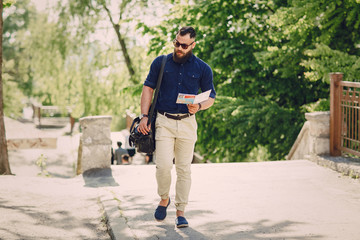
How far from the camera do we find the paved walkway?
4.36 m

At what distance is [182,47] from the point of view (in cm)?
430

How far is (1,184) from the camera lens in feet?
21.5

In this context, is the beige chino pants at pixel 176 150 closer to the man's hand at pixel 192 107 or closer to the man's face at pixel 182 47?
the man's hand at pixel 192 107

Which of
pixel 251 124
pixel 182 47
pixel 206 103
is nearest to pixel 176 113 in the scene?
pixel 206 103

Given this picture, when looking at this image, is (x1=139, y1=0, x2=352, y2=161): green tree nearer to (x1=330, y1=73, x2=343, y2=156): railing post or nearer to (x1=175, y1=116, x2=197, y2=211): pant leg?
(x1=330, y1=73, x2=343, y2=156): railing post

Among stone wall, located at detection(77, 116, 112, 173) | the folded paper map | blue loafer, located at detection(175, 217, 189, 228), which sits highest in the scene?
the folded paper map

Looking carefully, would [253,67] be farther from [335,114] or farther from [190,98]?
[190,98]

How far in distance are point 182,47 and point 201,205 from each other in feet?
6.61

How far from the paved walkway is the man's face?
1.67m

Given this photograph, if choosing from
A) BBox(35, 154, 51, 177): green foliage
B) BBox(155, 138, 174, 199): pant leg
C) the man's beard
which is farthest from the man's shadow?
the man's beard

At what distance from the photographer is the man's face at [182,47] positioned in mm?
4277

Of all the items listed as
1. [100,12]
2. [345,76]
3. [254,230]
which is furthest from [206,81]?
[100,12]

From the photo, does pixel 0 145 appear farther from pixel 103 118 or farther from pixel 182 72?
pixel 182 72

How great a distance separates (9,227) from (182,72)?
227 centimetres
